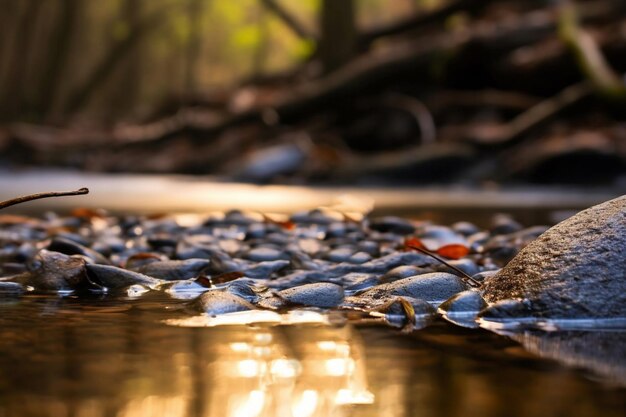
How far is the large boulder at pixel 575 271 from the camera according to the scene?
6.21 feet

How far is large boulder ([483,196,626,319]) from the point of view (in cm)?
189

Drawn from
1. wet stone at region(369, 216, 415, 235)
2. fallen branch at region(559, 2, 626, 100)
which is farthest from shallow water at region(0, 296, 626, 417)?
fallen branch at region(559, 2, 626, 100)

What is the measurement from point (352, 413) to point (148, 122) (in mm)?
15644

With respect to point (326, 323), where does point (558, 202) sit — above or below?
above

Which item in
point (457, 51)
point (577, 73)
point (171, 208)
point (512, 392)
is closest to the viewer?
point (512, 392)

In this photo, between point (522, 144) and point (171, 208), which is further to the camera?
point (522, 144)

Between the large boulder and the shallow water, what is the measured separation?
0.61 feet

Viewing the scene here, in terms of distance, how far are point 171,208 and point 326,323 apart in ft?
13.9

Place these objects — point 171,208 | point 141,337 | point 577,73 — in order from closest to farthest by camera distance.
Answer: point 141,337
point 171,208
point 577,73

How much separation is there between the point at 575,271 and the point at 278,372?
0.91m

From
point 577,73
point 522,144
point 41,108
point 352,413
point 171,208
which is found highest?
point 41,108

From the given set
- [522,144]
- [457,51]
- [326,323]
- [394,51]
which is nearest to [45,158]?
[394,51]

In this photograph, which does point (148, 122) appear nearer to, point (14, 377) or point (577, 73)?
point (577, 73)

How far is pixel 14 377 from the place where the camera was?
4.38 ft
